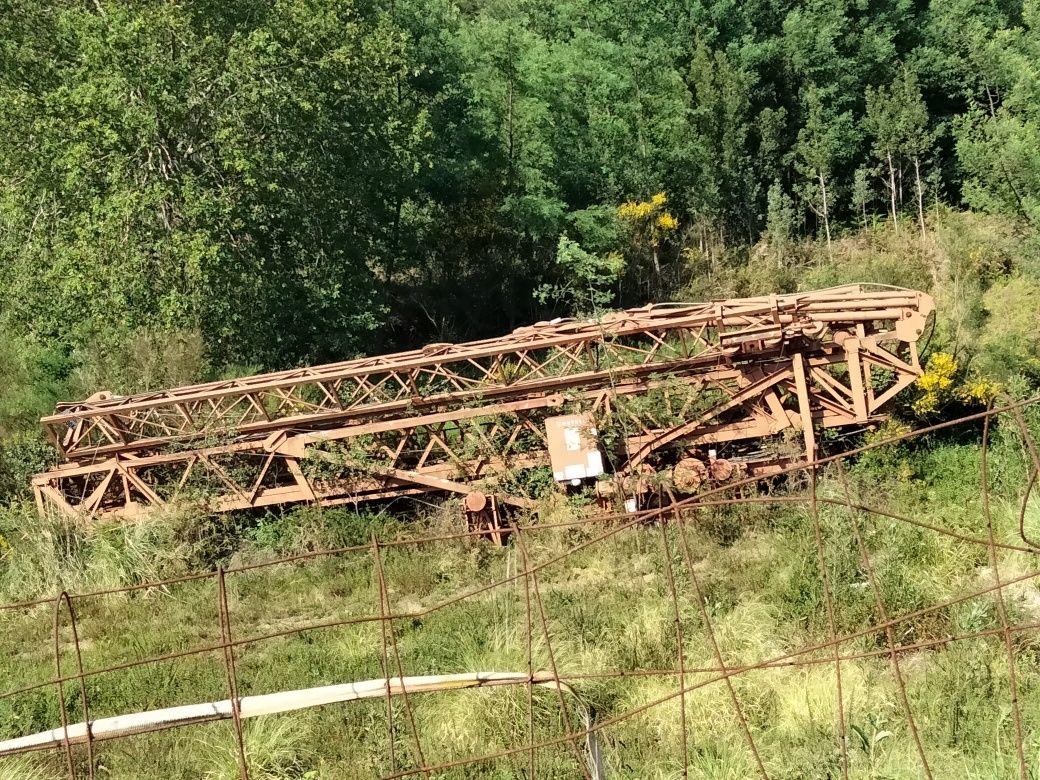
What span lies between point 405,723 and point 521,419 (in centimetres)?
464


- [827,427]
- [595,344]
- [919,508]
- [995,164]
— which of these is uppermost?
[995,164]

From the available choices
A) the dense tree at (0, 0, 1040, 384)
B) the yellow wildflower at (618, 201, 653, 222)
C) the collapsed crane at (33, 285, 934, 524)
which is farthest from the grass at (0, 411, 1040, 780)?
the yellow wildflower at (618, 201, 653, 222)

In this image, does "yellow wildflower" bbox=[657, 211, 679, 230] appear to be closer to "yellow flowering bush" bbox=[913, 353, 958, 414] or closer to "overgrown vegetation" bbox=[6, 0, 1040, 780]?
"overgrown vegetation" bbox=[6, 0, 1040, 780]

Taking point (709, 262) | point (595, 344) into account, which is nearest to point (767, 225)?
point (709, 262)

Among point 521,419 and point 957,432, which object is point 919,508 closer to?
point 957,432

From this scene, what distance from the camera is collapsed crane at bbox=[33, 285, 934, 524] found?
9047 millimetres

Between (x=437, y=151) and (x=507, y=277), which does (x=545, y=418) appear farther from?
(x=507, y=277)

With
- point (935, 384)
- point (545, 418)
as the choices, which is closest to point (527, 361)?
point (545, 418)

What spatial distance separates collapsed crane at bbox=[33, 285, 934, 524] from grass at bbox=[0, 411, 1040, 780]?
1.73ft

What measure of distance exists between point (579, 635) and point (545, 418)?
3.52 metres

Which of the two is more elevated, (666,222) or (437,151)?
(437,151)

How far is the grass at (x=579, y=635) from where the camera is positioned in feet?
16.0

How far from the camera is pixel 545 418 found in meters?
9.44

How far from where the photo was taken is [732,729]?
4996 mm
